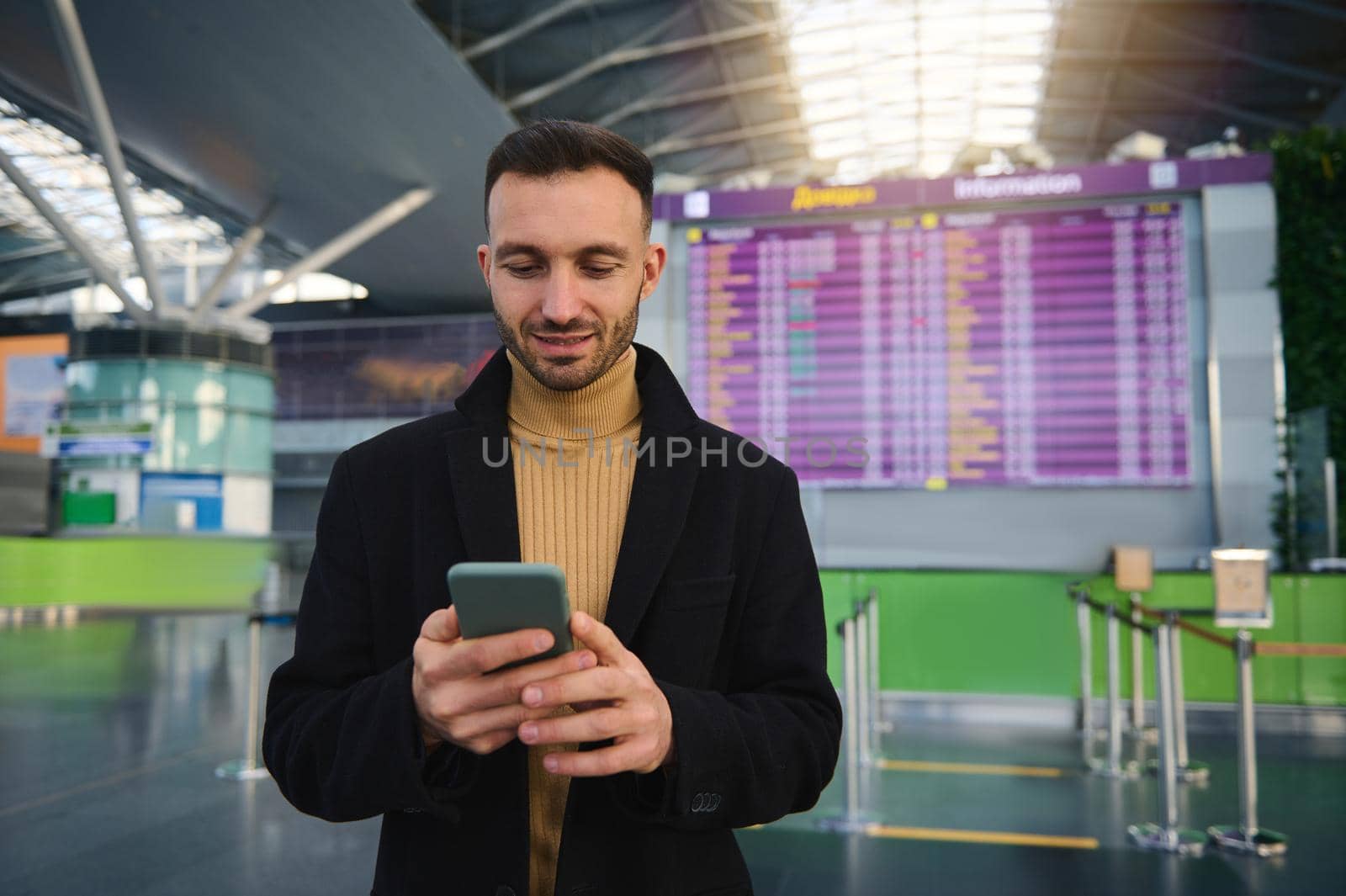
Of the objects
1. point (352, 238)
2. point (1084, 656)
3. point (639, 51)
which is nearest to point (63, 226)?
point (352, 238)

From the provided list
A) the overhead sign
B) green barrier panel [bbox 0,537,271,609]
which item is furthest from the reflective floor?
the overhead sign

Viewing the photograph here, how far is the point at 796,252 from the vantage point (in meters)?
7.44

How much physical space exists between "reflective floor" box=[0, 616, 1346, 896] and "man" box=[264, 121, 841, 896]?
9.43 ft

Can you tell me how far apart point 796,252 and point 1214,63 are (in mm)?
15412

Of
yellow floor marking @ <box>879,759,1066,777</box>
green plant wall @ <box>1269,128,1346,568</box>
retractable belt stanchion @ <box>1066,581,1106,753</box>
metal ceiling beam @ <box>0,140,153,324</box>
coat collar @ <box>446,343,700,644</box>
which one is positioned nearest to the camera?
coat collar @ <box>446,343,700,644</box>

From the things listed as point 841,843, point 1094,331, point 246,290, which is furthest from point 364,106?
point 246,290

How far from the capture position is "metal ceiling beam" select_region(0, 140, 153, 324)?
14.1 m

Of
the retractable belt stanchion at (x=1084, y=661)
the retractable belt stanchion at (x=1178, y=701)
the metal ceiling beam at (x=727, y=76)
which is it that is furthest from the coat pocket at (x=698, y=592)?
the metal ceiling beam at (x=727, y=76)

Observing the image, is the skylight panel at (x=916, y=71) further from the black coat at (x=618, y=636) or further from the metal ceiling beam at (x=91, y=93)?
the black coat at (x=618, y=636)

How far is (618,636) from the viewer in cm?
122

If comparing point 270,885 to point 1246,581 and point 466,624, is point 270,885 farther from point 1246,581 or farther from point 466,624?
point 1246,581

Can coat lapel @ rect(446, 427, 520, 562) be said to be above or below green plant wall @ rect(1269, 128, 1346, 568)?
below

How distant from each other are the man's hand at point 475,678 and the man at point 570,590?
0.05m

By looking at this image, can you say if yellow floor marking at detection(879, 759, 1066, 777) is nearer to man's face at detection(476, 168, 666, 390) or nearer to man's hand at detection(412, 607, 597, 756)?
man's face at detection(476, 168, 666, 390)
